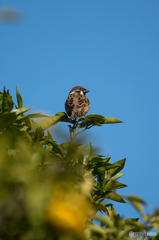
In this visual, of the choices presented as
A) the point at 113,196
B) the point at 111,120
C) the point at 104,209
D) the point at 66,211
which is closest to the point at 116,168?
the point at 113,196

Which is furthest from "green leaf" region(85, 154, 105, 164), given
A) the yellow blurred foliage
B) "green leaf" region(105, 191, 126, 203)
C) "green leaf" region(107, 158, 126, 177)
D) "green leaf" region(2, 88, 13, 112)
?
the yellow blurred foliage

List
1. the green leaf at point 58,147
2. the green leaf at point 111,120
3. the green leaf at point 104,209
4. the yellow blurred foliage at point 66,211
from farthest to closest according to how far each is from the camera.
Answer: the green leaf at point 111,120, the green leaf at point 104,209, the green leaf at point 58,147, the yellow blurred foliage at point 66,211

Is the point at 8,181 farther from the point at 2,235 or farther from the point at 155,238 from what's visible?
the point at 155,238

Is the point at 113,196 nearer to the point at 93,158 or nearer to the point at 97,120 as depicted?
the point at 93,158

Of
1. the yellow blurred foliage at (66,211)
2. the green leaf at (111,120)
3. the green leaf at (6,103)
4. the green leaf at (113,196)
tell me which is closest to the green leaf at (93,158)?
the green leaf at (113,196)

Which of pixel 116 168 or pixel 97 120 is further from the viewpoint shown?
pixel 97 120

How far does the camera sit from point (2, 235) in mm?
1087

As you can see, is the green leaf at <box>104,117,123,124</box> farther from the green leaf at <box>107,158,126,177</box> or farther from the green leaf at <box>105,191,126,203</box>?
the green leaf at <box>105,191,126,203</box>

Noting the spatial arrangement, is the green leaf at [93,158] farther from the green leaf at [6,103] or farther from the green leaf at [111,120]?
the green leaf at [6,103]

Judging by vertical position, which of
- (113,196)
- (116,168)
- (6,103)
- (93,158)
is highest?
(6,103)

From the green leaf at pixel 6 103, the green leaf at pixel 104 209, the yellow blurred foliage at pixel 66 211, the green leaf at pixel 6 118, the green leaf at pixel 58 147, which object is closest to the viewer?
the yellow blurred foliage at pixel 66 211

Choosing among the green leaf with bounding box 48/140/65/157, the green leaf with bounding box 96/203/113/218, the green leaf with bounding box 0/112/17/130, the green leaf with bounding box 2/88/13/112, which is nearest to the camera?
the green leaf with bounding box 0/112/17/130

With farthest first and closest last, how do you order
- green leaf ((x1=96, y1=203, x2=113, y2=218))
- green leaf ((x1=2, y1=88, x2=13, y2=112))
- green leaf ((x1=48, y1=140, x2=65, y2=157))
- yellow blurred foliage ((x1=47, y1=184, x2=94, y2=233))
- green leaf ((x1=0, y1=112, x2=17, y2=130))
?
green leaf ((x1=96, y1=203, x2=113, y2=218)), green leaf ((x1=48, y1=140, x2=65, y2=157)), green leaf ((x1=2, y1=88, x2=13, y2=112)), green leaf ((x1=0, y1=112, x2=17, y2=130)), yellow blurred foliage ((x1=47, y1=184, x2=94, y2=233))

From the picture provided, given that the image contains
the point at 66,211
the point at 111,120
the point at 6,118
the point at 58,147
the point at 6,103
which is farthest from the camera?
the point at 111,120
